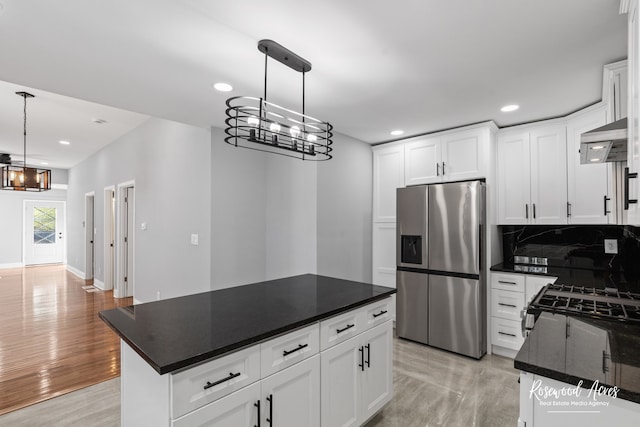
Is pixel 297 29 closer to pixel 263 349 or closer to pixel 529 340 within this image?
pixel 263 349

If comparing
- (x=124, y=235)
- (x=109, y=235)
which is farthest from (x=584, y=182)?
(x=109, y=235)

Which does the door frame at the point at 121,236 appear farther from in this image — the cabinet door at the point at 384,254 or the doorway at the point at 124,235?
the cabinet door at the point at 384,254

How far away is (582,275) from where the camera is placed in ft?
9.43

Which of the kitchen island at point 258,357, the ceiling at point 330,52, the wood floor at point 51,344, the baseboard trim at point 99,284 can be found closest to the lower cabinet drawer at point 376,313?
the kitchen island at point 258,357

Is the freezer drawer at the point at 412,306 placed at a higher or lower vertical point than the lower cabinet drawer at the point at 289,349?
lower

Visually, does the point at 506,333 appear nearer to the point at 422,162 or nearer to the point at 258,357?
the point at 422,162

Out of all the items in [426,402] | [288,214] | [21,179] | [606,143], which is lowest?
[426,402]

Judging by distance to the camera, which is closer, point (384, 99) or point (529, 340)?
point (529, 340)

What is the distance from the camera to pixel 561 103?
9.44 feet

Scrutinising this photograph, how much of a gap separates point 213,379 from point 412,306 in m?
2.85

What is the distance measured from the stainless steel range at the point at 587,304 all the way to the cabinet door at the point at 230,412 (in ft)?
4.98

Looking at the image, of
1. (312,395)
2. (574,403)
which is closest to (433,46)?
(574,403)

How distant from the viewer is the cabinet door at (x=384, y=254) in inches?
163

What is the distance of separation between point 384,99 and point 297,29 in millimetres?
1251
